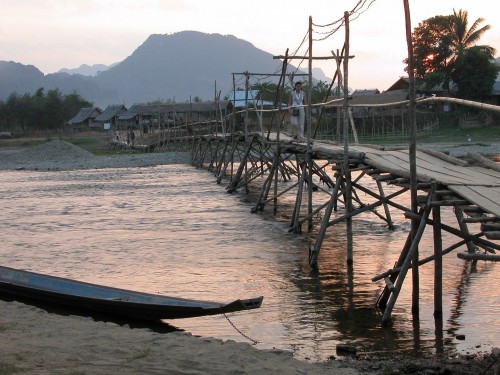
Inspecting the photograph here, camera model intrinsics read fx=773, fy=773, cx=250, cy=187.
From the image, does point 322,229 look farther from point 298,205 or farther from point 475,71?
point 475,71

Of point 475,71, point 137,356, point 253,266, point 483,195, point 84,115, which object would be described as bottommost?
point 253,266

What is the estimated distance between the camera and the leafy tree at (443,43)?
4362 cm

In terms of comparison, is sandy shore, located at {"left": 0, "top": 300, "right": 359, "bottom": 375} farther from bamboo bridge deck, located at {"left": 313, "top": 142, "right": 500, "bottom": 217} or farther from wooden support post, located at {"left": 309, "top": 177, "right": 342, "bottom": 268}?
wooden support post, located at {"left": 309, "top": 177, "right": 342, "bottom": 268}

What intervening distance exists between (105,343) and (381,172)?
432 centimetres

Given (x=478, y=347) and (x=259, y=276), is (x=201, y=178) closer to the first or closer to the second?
(x=259, y=276)

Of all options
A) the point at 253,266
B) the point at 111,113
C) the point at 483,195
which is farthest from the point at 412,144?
the point at 111,113

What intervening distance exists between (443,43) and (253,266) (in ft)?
118

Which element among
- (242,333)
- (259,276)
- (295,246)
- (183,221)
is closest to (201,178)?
(183,221)

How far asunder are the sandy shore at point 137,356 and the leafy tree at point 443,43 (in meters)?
38.6

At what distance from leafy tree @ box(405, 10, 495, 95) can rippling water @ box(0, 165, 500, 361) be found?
2483 centimetres

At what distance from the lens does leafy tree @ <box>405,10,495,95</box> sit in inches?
1718

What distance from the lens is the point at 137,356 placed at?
605cm

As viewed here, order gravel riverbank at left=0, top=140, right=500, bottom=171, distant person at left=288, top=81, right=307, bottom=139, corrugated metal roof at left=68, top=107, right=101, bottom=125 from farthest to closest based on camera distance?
1. corrugated metal roof at left=68, top=107, right=101, bottom=125
2. gravel riverbank at left=0, top=140, right=500, bottom=171
3. distant person at left=288, top=81, right=307, bottom=139

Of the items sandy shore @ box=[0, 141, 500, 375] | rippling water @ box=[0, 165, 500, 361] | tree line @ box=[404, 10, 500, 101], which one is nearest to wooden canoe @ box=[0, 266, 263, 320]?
sandy shore @ box=[0, 141, 500, 375]
